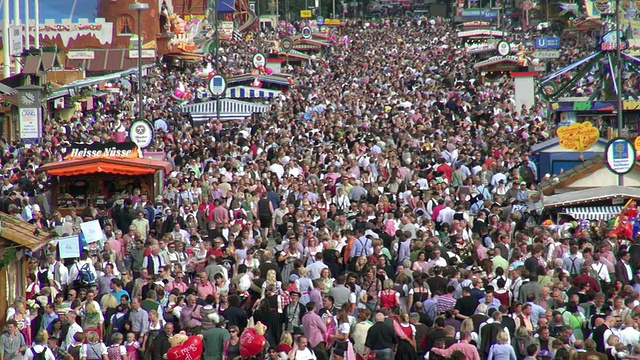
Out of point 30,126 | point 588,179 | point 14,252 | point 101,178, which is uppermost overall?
point 30,126

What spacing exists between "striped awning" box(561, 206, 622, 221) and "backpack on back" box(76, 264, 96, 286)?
7991 millimetres

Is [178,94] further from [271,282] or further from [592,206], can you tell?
[271,282]

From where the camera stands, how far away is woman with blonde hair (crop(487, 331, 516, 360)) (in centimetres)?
1545

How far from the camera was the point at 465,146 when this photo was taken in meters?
32.6

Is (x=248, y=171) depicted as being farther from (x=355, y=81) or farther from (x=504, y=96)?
(x=355, y=81)

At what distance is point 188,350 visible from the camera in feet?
53.0

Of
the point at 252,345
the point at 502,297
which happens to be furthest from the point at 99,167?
the point at 252,345

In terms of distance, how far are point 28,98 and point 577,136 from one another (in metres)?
14.0

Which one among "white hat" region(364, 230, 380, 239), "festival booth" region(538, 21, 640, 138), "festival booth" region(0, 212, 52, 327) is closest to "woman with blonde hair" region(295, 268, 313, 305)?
"white hat" region(364, 230, 380, 239)

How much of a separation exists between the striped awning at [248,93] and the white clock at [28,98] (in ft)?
40.9

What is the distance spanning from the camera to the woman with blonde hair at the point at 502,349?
15.4m

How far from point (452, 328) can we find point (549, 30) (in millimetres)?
99417

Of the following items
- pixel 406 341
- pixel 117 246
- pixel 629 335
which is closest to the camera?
pixel 629 335

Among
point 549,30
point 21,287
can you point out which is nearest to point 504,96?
point 21,287
